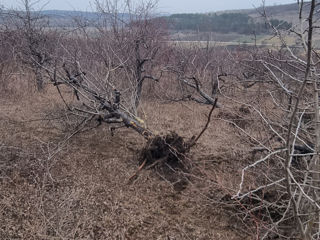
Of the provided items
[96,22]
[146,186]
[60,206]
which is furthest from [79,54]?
[60,206]

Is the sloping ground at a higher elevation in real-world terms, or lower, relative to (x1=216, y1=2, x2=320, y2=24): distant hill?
lower

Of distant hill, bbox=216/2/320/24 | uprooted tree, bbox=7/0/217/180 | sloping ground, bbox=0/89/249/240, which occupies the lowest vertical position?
sloping ground, bbox=0/89/249/240

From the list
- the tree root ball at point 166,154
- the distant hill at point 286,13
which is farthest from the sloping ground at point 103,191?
the distant hill at point 286,13

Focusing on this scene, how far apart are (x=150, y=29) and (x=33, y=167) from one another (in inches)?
192

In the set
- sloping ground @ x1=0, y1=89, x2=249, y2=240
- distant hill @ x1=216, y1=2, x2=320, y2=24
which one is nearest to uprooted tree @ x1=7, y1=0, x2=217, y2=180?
sloping ground @ x1=0, y1=89, x2=249, y2=240

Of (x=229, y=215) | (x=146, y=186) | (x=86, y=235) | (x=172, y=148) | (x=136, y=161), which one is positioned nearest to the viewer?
(x=86, y=235)

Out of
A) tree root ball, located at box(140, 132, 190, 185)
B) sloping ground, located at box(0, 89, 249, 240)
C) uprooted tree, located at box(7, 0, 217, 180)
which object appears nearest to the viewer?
sloping ground, located at box(0, 89, 249, 240)

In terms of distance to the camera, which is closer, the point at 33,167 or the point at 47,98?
the point at 33,167

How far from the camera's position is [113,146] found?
17.5 feet

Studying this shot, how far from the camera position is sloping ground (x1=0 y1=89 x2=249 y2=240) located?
317 centimetres

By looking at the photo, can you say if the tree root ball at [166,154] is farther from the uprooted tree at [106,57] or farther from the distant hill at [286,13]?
the distant hill at [286,13]

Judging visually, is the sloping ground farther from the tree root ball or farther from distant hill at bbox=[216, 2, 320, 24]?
distant hill at bbox=[216, 2, 320, 24]

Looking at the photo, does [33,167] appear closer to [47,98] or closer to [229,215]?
[229,215]

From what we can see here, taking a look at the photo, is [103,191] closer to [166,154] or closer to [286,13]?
[166,154]
